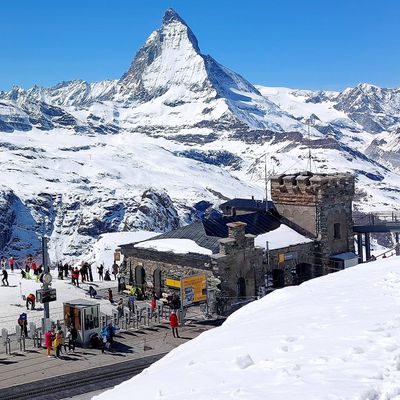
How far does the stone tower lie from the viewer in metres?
38.2

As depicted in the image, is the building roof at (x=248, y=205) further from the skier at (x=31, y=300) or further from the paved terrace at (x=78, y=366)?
the skier at (x=31, y=300)

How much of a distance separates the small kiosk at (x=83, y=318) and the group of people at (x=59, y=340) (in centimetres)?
26

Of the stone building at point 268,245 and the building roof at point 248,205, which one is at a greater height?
the building roof at point 248,205

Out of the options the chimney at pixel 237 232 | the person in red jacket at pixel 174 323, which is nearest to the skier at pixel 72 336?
the person in red jacket at pixel 174 323

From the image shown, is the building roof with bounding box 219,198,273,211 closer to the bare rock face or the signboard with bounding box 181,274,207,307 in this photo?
the signboard with bounding box 181,274,207,307

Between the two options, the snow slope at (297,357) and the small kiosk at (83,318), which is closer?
the snow slope at (297,357)

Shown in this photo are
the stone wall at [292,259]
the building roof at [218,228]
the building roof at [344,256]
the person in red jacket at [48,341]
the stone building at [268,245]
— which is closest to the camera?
the person in red jacket at [48,341]

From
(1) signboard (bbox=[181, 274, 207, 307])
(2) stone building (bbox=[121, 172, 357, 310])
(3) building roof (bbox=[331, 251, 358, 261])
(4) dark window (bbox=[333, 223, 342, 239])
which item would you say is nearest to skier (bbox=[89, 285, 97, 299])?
(2) stone building (bbox=[121, 172, 357, 310])

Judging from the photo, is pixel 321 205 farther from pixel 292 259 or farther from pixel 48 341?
pixel 48 341

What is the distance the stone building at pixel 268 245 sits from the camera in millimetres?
32969

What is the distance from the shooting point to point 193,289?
1246 inches

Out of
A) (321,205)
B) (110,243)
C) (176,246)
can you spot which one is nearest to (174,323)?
(176,246)

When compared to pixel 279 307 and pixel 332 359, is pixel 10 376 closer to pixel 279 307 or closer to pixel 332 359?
pixel 279 307

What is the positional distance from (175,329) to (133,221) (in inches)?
6299
